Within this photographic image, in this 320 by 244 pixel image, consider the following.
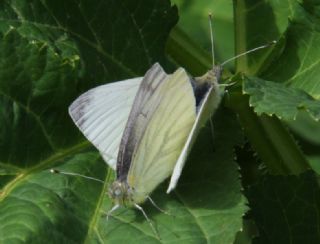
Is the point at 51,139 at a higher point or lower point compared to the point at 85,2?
lower

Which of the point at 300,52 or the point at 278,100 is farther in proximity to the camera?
the point at 300,52

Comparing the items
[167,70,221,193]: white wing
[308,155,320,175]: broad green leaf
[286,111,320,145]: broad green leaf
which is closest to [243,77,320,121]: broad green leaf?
[167,70,221,193]: white wing

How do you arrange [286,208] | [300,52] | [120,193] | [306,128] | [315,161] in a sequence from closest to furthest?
[120,193] < [286,208] < [300,52] < [315,161] < [306,128]

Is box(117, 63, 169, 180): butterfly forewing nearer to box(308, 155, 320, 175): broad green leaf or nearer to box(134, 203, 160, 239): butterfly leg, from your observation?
box(134, 203, 160, 239): butterfly leg

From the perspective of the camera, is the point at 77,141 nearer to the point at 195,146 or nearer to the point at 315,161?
the point at 195,146

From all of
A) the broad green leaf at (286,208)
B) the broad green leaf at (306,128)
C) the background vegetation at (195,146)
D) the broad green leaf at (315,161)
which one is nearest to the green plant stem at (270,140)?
the background vegetation at (195,146)

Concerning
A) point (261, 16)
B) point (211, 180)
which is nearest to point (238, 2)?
point (261, 16)

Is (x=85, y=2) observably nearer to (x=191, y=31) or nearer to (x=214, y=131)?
(x=214, y=131)

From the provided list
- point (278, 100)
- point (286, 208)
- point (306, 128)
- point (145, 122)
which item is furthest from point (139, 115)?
point (306, 128)
